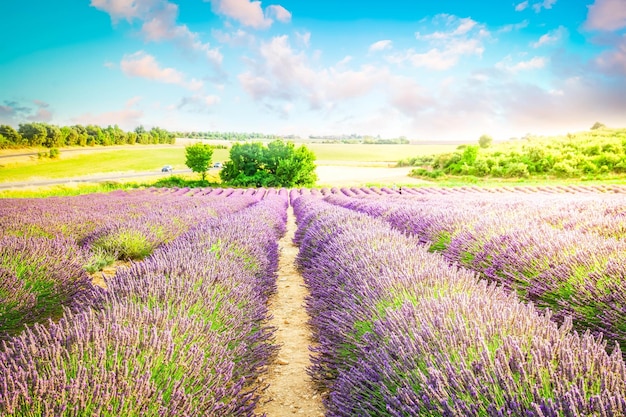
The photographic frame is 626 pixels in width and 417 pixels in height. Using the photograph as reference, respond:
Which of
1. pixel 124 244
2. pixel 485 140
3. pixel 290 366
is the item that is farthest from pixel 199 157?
pixel 485 140

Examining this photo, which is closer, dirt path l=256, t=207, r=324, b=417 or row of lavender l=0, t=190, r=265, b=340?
dirt path l=256, t=207, r=324, b=417

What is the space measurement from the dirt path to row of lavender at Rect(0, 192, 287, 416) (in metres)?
0.20

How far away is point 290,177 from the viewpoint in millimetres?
32812

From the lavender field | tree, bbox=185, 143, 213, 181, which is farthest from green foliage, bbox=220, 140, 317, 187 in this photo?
the lavender field

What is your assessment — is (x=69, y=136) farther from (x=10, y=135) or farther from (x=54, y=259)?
(x=54, y=259)

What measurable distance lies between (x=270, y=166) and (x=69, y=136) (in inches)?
1499

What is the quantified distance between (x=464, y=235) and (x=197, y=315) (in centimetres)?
305

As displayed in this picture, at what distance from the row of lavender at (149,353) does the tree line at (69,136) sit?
50850 millimetres

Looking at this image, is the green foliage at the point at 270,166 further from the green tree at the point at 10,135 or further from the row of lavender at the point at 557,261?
the row of lavender at the point at 557,261

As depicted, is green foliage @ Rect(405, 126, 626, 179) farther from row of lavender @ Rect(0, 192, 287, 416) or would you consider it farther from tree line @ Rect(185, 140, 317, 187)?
row of lavender @ Rect(0, 192, 287, 416)

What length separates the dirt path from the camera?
1.96m

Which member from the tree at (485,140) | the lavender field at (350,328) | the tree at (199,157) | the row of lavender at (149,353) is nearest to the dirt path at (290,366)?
the lavender field at (350,328)

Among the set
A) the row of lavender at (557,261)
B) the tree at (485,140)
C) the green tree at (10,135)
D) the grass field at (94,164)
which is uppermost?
the tree at (485,140)

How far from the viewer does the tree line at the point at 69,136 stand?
41.5m
